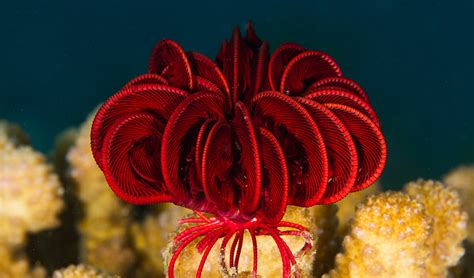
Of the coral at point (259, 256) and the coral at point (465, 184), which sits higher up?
the coral at point (465, 184)

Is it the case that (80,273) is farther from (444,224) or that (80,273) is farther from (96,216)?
(444,224)

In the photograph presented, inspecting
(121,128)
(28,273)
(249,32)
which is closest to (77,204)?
(28,273)

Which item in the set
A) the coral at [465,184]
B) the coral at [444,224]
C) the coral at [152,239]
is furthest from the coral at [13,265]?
the coral at [465,184]

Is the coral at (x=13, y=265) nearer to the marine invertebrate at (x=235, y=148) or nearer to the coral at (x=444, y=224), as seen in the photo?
the marine invertebrate at (x=235, y=148)

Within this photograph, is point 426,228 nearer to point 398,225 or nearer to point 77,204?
point 398,225

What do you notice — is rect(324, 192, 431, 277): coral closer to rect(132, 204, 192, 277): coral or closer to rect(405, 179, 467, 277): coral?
rect(405, 179, 467, 277): coral

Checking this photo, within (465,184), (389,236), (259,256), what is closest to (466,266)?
(465,184)

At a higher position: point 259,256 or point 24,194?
point 24,194
